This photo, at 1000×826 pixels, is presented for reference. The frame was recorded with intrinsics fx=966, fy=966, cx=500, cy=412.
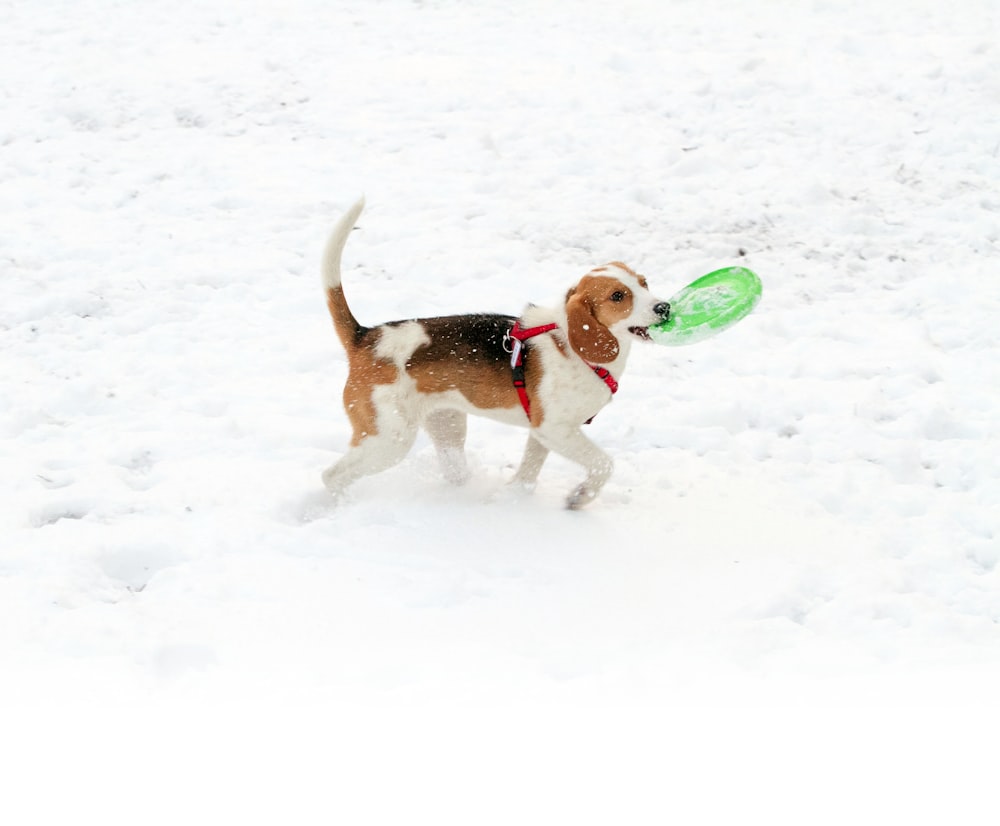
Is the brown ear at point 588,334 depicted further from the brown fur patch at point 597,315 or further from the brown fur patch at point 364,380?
the brown fur patch at point 364,380

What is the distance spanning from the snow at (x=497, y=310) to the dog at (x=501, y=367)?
1.12ft

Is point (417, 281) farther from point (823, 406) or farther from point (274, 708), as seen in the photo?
point (274, 708)

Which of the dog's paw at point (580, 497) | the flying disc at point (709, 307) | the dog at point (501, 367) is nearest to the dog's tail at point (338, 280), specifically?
the dog at point (501, 367)

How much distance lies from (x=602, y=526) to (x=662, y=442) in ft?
3.19

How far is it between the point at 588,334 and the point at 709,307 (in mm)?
694

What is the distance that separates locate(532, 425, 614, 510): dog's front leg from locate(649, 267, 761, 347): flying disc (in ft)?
1.86

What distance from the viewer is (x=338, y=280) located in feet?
14.6

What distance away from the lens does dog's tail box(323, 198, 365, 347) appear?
428cm

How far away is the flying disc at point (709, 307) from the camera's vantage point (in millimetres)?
4391

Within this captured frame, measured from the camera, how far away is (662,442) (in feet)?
17.1

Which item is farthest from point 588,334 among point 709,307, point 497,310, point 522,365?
point 497,310

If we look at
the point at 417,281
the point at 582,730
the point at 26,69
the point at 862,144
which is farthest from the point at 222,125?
the point at 582,730

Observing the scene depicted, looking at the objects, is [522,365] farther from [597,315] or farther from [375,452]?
[375,452]

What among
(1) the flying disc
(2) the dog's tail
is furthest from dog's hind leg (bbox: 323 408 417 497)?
(1) the flying disc
